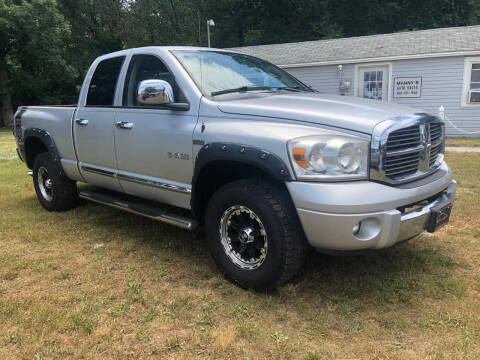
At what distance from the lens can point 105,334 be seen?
2689mm

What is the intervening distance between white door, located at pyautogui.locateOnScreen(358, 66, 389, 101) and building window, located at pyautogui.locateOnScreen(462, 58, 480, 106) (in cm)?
254

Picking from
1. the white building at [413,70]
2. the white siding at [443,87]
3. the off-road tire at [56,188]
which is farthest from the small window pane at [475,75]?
the off-road tire at [56,188]

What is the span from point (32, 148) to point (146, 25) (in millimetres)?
32743

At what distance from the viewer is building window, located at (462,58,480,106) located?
1346 cm

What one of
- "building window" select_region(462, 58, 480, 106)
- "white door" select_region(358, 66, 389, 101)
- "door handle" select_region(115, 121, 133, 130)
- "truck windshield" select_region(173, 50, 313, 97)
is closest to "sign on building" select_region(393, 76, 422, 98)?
"white door" select_region(358, 66, 389, 101)

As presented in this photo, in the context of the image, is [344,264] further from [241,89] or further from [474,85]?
[474,85]

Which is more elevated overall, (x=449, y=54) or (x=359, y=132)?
(x=449, y=54)

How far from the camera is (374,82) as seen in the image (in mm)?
15172

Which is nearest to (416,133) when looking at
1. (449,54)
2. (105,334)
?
(105,334)

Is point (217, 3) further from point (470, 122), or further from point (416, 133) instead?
point (416, 133)

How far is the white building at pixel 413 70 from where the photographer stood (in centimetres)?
1369

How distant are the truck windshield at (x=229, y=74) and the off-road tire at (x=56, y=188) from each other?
2.48 metres

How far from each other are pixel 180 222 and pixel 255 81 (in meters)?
1.53

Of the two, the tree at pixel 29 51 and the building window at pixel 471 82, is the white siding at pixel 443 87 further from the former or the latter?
the tree at pixel 29 51
